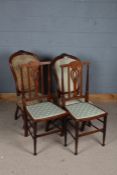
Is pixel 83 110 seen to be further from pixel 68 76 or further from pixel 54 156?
pixel 54 156

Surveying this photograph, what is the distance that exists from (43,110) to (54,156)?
0.48m

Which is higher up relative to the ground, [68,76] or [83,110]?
[68,76]

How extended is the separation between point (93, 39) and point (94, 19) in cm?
27

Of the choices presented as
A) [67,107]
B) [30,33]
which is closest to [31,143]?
[67,107]

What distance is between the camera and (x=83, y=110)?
252 centimetres

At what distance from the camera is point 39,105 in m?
2.62

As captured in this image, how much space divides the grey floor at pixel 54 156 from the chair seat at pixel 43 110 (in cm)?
38

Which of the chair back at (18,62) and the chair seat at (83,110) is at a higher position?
the chair back at (18,62)

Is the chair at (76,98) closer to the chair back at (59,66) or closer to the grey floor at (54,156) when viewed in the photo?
the chair back at (59,66)

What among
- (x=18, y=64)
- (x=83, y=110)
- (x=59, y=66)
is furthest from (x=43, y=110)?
(x=18, y=64)

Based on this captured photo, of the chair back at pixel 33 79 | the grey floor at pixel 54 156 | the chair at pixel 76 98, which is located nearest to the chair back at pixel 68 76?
the chair at pixel 76 98

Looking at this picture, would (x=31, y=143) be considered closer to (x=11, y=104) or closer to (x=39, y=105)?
(x=39, y=105)

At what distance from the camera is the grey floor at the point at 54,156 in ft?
7.33

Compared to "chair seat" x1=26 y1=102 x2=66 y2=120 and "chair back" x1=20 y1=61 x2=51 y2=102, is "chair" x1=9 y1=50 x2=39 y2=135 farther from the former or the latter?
"chair seat" x1=26 y1=102 x2=66 y2=120
